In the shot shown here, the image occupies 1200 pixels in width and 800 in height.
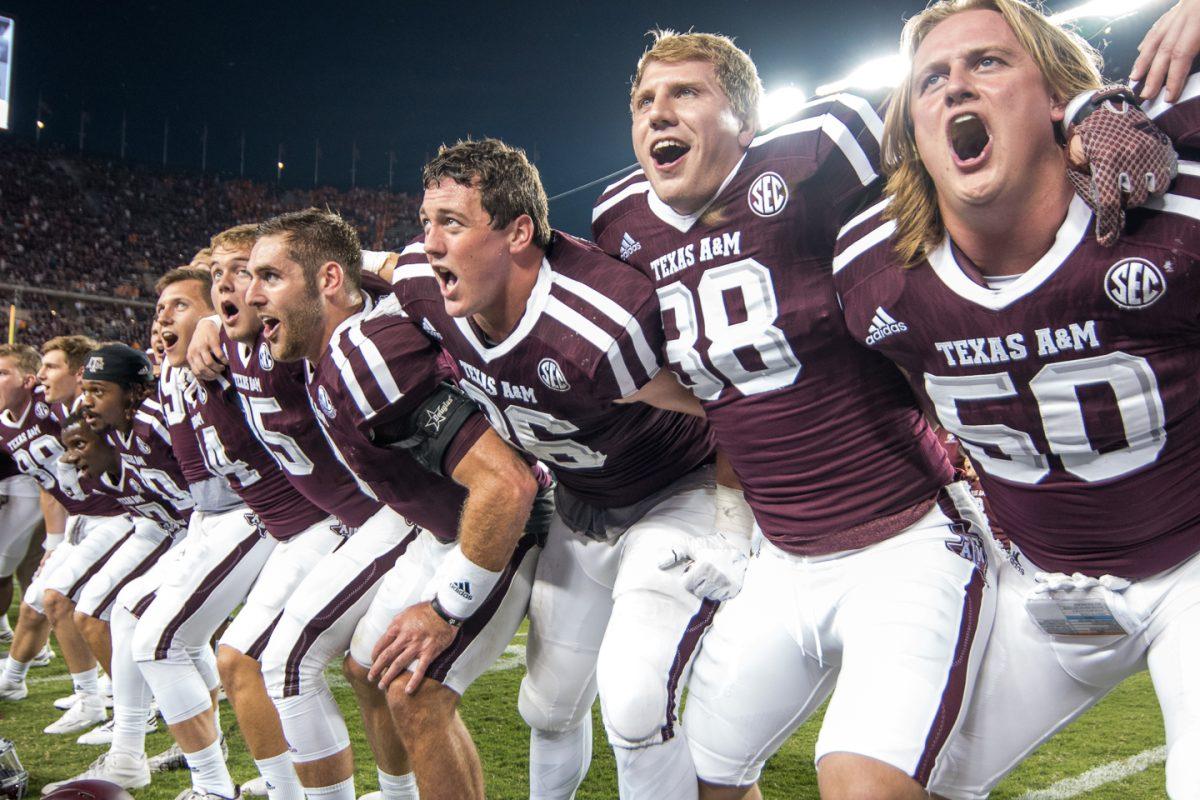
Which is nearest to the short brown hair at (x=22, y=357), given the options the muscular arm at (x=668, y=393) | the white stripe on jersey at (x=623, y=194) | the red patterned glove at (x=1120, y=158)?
the white stripe on jersey at (x=623, y=194)

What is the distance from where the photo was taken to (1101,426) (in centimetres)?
169

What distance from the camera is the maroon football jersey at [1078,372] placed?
5.22 ft

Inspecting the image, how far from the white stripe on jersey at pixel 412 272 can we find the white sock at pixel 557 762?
1.38 meters

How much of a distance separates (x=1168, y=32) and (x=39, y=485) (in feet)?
23.5

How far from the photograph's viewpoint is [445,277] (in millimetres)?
2660

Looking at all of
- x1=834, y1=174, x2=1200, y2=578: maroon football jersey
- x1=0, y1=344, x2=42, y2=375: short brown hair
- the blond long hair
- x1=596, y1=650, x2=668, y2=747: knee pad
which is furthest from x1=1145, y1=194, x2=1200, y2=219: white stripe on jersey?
x1=0, y1=344, x2=42, y2=375: short brown hair

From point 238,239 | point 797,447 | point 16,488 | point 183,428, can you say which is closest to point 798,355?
point 797,447

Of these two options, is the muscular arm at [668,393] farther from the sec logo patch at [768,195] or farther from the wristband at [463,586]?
the wristband at [463,586]

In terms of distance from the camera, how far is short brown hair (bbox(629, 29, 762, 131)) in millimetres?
2451

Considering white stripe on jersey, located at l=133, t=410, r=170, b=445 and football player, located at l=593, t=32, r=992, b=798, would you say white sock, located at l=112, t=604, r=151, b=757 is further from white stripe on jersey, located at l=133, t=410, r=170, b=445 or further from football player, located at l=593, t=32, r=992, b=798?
football player, located at l=593, t=32, r=992, b=798

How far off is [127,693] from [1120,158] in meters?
4.12

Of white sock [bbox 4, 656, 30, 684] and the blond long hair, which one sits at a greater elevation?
the blond long hair

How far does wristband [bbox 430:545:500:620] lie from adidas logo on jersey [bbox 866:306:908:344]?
49.2 inches

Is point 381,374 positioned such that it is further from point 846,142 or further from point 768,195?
point 846,142
